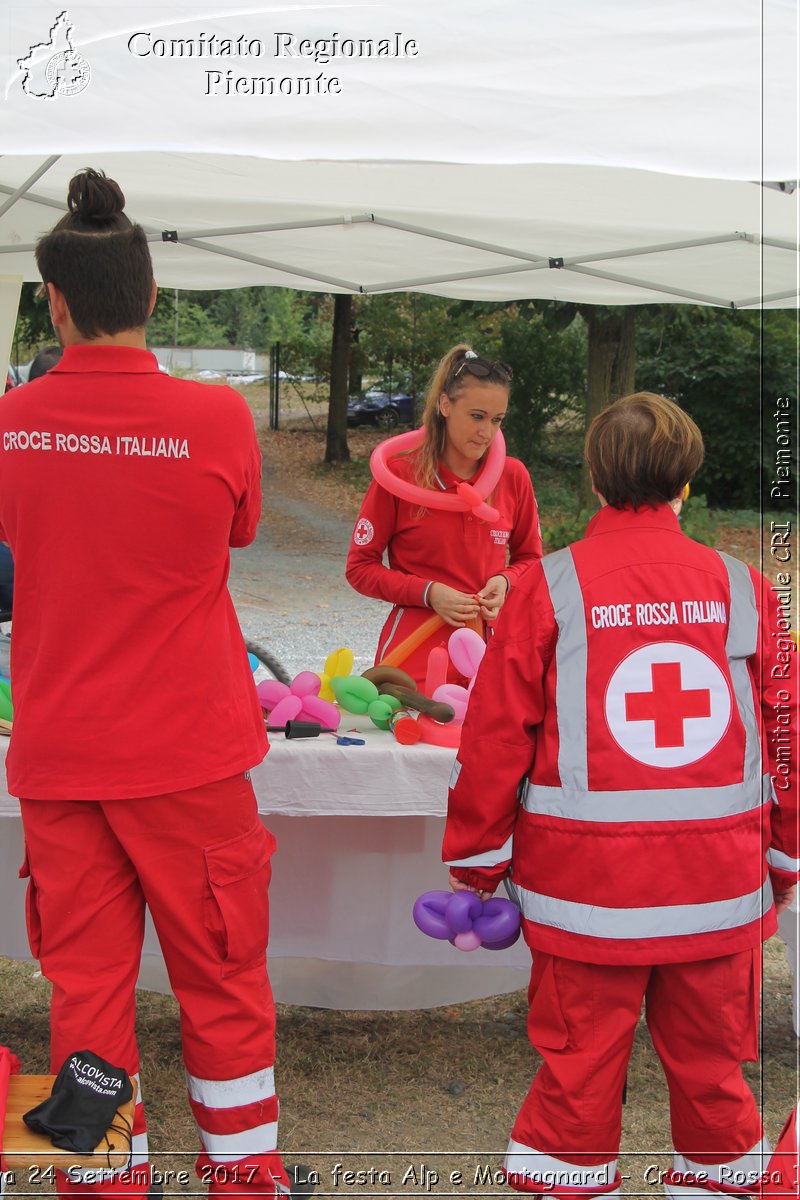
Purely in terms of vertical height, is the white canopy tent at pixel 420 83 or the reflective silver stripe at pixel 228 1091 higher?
the white canopy tent at pixel 420 83

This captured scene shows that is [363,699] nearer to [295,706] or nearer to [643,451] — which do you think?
[295,706]

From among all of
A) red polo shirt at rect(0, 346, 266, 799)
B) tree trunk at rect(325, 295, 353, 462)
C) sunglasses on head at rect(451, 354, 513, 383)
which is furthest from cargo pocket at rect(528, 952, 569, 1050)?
tree trunk at rect(325, 295, 353, 462)

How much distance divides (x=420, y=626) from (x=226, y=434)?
1.28 metres

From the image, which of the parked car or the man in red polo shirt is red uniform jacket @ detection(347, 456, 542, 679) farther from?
the parked car

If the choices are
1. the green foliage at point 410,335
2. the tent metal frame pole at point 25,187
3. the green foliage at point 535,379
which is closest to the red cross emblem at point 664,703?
the tent metal frame pole at point 25,187

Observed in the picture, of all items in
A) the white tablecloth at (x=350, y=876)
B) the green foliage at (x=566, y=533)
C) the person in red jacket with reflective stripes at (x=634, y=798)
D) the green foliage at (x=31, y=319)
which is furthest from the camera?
the green foliage at (x=31, y=319)

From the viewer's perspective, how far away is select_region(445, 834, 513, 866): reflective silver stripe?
1977mm

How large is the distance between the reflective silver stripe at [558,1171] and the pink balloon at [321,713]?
1.01 m

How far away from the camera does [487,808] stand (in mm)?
1932

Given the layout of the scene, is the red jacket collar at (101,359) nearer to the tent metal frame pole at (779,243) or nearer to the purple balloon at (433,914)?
the purple balloon at (433,914)

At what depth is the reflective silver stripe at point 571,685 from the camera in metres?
1.86

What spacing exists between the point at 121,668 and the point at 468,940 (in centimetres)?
77

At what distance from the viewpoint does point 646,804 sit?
1.85 metres

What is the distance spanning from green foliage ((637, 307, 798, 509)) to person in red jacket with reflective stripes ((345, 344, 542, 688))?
435 inches
